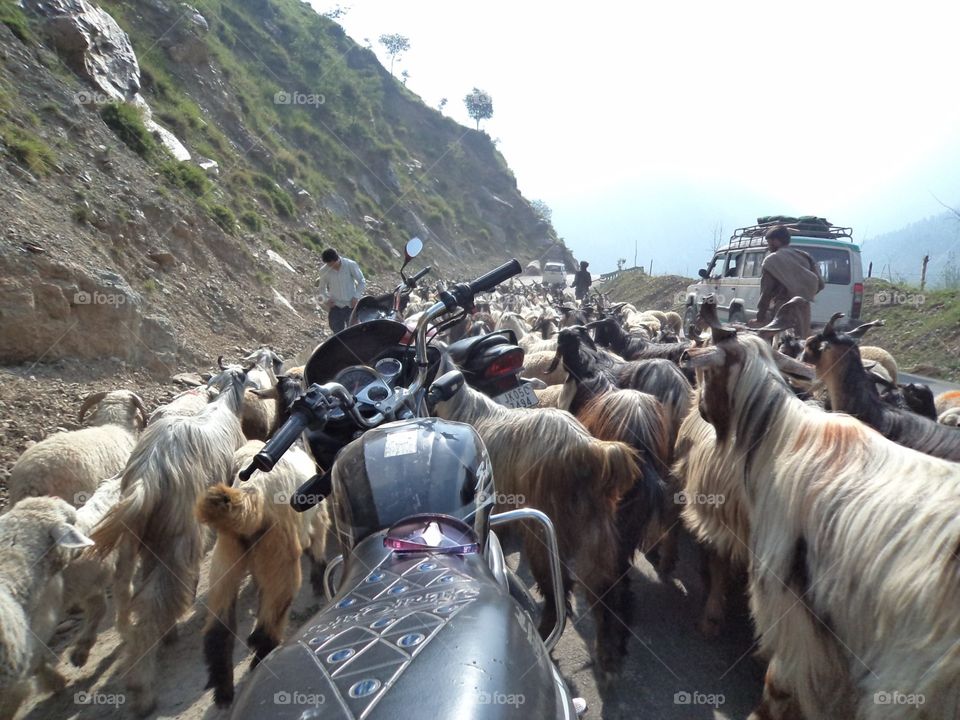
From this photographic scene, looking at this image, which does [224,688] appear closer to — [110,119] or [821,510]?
[821,510]

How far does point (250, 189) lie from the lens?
20.9 m

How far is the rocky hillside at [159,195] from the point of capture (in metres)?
7.41

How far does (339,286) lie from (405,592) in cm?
769

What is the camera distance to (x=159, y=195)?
476 inches

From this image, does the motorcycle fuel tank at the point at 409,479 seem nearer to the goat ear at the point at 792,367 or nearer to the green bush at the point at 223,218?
the goat ear at the point at 792,367

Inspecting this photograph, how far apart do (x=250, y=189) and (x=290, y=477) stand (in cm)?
1965

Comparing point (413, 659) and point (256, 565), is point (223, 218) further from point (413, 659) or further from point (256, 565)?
point (413, 659)

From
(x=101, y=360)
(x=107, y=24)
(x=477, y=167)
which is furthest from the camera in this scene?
(x=477, y=167)

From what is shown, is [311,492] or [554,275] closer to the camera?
[311,492]

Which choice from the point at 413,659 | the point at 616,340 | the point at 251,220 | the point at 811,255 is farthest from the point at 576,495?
the point at 251,220

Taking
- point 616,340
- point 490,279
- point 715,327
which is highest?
point 490,279

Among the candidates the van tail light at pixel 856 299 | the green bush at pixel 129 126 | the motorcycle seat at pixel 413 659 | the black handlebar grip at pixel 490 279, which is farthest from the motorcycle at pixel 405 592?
the green bush at pixel 129 126

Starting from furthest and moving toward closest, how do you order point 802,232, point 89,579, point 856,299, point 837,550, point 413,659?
point 802,232 → point 856,299 → point 89,579 → point 837,550 → point 413,659

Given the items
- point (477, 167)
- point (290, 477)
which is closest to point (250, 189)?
point (290, 477)
